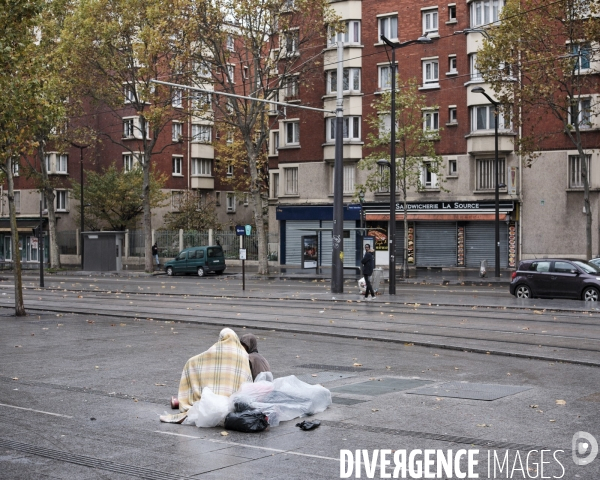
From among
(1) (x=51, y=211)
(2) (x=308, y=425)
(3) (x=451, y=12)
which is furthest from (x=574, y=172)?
(2) (x=308, y=425)

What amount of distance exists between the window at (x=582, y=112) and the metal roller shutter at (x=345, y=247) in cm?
1468

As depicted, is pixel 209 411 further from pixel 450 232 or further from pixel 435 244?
pixel 435 244

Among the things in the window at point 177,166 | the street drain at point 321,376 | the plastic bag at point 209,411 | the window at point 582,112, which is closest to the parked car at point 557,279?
the window at point 582,112

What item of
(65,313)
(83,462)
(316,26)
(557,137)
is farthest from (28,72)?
(557,137)

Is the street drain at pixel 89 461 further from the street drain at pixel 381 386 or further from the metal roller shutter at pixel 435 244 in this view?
the metal roller shutter at pixel 435 244

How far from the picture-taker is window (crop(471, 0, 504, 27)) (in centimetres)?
4606

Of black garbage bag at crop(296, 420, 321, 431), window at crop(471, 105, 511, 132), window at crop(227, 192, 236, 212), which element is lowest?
black garbage bag at crop(296, 420, 321, 431)

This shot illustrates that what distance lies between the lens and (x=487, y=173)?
156 feet

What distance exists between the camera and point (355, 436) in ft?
28.4

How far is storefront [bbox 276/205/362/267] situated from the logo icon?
136ft

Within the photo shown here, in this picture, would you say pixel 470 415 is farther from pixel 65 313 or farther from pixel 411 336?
pixel 65 313

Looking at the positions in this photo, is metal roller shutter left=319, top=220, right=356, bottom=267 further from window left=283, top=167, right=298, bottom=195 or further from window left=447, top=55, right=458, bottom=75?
window left=447, top=55, right=458, bottom=75

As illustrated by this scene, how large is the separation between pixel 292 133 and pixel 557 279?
1182 inches

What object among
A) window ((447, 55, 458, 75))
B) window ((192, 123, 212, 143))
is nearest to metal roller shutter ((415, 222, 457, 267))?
window ((447, 55, 458, 75))
